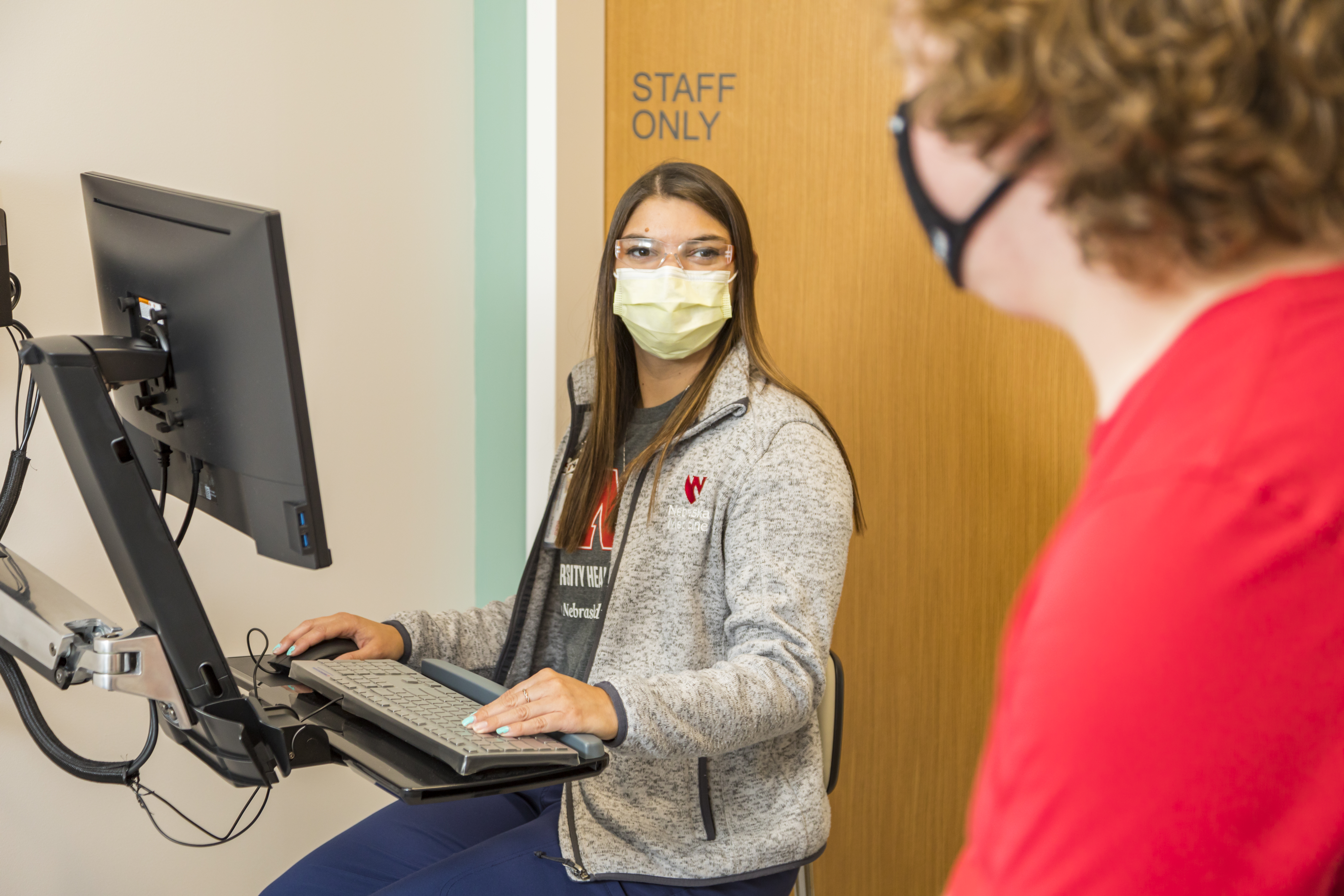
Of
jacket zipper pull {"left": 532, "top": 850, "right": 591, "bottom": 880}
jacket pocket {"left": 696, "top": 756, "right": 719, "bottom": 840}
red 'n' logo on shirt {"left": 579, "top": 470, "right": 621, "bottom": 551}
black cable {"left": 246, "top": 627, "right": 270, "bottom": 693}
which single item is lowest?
jacket zipper pull {"left": 532, "top": 850, "right": 591, "bottom": 880}

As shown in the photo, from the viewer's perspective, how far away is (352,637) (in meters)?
1.39

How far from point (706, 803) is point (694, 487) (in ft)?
1.31

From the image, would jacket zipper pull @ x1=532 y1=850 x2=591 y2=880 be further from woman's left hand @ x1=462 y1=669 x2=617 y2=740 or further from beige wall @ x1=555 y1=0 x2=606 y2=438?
beige wall @ x1=555 y1=0 x2=606 y2=438

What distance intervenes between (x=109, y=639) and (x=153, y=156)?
91cm

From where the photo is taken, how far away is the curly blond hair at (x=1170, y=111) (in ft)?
1.30

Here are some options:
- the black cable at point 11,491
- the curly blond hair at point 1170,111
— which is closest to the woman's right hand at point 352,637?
the black cable at point 11,491

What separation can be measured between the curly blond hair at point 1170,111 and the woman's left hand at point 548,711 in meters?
0.70

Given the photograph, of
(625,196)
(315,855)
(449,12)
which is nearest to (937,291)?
(625,196)

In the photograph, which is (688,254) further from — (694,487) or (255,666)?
(255,666)

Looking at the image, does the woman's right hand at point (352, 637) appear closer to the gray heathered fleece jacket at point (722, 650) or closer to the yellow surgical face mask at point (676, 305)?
the gray heathered fleece jacket at point (722, 650)

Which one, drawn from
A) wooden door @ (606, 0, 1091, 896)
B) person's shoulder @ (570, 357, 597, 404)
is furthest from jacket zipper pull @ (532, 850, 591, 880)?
wooden door @ (606, 0, 1091, 896)

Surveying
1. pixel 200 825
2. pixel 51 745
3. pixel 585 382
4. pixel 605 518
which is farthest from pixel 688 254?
pixel 200 825

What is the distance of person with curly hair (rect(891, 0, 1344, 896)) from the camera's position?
0.38 m

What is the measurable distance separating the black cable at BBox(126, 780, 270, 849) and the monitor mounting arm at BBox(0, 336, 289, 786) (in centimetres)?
62
